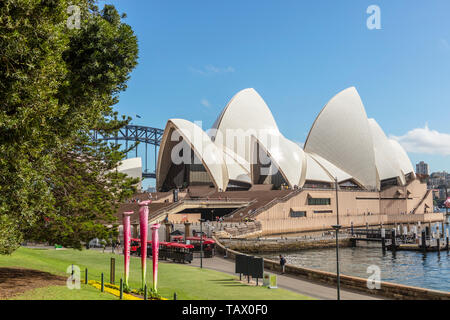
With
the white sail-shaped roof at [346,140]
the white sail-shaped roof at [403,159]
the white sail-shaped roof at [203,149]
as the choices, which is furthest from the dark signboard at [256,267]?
the white sail-shaped roof at [403,159]

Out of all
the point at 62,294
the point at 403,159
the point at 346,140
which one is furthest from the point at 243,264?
the point at 403,159

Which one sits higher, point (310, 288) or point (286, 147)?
point (286, 147)

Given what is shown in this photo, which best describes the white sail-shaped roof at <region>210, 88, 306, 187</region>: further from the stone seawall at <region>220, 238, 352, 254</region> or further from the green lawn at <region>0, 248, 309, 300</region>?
the green lawn at <region>0, 248, 309, 300</region>

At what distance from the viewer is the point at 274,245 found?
4094 cm

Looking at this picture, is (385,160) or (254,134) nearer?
(254,134)

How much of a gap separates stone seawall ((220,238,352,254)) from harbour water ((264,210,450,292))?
108cm

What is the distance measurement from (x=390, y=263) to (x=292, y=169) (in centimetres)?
3493

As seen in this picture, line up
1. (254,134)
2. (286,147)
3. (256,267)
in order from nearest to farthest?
(256,267)
(286,147)
(254,134)

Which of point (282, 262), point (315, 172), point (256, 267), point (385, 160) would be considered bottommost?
point (282, 262)

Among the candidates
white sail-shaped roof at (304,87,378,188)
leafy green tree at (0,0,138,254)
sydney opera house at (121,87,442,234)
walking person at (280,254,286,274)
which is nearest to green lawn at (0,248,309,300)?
leafy green tree at (0,0,138,254)

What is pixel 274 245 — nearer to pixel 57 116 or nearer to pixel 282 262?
pixel 282 262

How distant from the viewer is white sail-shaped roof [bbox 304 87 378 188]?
76688mm

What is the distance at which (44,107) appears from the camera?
400 inches

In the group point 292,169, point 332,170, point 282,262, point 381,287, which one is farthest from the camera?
point 332,170
